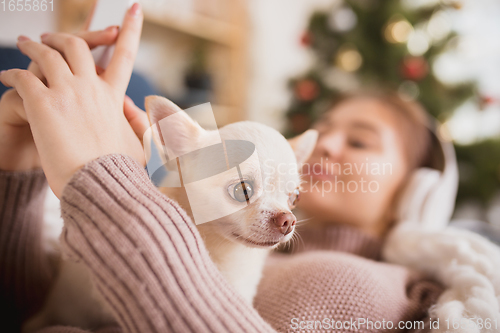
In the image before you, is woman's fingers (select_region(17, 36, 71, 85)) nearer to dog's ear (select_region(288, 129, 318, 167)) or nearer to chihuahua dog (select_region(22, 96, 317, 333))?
chihuahua dog (select_region(22, 96, 317, 333))

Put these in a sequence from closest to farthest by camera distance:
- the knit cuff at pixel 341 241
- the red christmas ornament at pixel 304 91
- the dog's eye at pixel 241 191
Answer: the dog's eye at pixel 241 191
the knit cuff at pixel 341 241
the red christmas ornament at pixel 304 91

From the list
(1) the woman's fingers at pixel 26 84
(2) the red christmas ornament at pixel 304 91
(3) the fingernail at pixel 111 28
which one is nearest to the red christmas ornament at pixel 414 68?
(2) the red christmas ornament at pixel 304 91

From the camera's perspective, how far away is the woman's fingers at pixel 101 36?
0.43m

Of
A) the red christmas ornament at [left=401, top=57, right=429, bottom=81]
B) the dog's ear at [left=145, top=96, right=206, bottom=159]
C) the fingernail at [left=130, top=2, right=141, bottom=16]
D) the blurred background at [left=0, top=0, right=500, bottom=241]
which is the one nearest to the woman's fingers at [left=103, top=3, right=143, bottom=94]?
the fingernail at [left=130, top=2, right=141, bottom=16]

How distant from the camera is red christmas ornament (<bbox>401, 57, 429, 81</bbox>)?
128 centimetres

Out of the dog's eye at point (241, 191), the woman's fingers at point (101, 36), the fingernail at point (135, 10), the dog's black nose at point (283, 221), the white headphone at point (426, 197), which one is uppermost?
the fingernail at point (135, 10)

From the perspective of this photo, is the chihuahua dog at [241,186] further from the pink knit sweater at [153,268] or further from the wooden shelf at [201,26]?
the wooden shelf at [201,26]

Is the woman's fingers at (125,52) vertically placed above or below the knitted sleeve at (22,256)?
above

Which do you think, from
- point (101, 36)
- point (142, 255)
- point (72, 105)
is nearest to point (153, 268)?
point (142, 255)

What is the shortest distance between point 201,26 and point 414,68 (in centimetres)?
108

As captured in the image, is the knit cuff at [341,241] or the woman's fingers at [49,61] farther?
the knit cuff at [341,241]

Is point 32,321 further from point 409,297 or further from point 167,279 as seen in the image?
point 409,297

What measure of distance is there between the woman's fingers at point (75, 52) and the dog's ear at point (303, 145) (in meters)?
0.28

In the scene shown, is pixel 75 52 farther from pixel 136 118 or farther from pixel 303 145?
pixel 303 145
